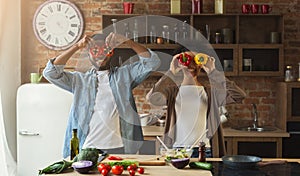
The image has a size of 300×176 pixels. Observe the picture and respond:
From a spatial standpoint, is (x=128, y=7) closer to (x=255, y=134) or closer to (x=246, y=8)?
(x=246, y=8)

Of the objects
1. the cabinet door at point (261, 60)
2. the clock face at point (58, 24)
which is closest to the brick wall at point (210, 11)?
the clock face at point (58, 24)

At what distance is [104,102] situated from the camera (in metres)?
3.33

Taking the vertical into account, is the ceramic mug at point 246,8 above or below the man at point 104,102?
above

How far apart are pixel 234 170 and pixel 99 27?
2871 millimetres

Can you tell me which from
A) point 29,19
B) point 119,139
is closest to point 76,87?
point 119,139

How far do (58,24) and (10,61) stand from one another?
64 cm

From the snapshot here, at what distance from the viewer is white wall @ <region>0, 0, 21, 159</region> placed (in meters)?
4.85

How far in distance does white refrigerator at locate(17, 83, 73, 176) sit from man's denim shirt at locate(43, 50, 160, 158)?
132 centimetres

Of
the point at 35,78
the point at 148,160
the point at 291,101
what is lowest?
the point at 148,160

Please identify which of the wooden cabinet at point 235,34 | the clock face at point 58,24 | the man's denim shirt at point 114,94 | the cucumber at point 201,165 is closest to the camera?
the cucumber at point 201,165

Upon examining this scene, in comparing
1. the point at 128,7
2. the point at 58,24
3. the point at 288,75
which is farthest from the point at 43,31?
the point at 288,75

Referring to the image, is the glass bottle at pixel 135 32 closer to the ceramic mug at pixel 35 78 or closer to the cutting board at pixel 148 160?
the ceramic mug at pixel 35 78

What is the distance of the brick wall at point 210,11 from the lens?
5.00m

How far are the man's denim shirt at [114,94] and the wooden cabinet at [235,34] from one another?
1.38 meters
